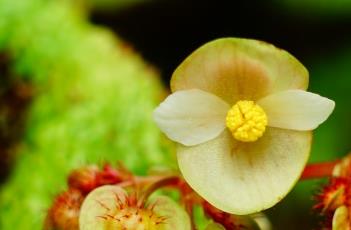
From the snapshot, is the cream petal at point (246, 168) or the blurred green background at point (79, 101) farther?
the blurred green background at point (79, 101)

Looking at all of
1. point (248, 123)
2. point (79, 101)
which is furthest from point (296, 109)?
point (79, 101)

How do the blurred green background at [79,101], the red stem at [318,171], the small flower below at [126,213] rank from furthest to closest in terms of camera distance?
the blurred green background at [79,101]
the red stem at [318,171]
the small flower below at [126,213]

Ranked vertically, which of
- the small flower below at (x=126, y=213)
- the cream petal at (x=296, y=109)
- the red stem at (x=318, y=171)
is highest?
the cream petal at (x=296, y=109)

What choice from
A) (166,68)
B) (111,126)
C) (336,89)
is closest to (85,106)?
(111,126)

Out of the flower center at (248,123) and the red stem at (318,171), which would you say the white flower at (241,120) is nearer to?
the flower center at (248,123)

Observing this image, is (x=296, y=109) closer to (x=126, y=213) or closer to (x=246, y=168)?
(x=246, y=168)

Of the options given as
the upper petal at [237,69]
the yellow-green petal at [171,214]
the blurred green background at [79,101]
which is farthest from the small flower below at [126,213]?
the blurred green background at [79,101]

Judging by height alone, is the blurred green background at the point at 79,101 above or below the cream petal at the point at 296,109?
below

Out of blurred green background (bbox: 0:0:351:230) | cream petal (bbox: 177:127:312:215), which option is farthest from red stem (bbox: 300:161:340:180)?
blurred green background (bbox: 0:0:351:230)

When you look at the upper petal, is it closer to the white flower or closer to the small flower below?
the white flower
